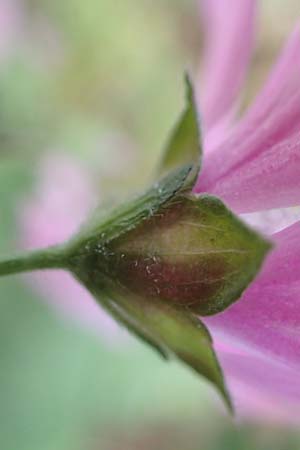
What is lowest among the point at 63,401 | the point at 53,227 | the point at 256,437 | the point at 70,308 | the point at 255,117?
the point at 256,437

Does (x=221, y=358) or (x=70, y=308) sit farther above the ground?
(x=221, y=358)

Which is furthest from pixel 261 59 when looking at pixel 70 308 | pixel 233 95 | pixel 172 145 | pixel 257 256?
pixel 257 256

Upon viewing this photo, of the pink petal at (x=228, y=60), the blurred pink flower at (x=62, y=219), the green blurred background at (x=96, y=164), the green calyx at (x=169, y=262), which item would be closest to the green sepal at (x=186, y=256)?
the green calyx at (x=169, y=262)

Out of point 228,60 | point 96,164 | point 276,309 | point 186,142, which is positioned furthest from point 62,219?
point 276,309

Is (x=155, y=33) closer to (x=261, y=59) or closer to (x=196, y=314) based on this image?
(x=261, y=59)

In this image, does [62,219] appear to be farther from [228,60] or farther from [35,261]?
[35,261]

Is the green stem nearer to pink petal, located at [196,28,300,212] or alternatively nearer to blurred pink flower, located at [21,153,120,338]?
pink petal, located at [196,28,300,212]
